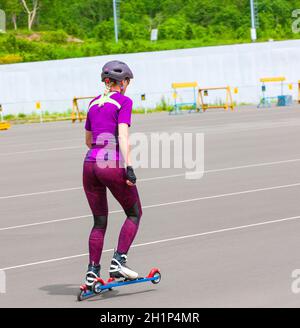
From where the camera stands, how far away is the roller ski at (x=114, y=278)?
29.1ft

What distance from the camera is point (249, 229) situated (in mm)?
12391

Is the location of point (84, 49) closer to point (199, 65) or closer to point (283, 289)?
point (199, 65)

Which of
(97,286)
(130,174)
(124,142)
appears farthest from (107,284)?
(124,142)

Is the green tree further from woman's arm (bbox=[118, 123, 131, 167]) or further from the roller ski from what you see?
woman's arm (bbox=[118, 123, 131, 167])

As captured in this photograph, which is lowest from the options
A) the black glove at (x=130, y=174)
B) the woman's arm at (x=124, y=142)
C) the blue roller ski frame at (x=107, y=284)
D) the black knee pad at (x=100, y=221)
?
the blue roller ski frame at (x=107, y=284)

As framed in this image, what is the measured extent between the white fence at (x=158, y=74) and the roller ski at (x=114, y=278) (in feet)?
138

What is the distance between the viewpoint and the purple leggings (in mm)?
8984

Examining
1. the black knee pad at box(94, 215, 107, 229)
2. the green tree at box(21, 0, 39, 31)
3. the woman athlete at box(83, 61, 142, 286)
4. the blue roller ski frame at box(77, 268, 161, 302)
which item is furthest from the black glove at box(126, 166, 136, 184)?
the green tree at box(21, 0, 39, 31)

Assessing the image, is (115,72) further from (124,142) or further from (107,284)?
(107,284)

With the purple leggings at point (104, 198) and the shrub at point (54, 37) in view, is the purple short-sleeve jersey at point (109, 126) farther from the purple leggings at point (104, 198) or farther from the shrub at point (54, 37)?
the shrub at point (54, 37)

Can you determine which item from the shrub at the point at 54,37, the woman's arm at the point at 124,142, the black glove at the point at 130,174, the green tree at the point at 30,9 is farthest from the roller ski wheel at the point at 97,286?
the green tree at the point at 30,9

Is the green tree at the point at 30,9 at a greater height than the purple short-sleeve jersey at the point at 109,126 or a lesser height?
greater

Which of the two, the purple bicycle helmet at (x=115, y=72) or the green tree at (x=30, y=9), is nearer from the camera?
the purple bicycle helmet at (x=115, y=72)
